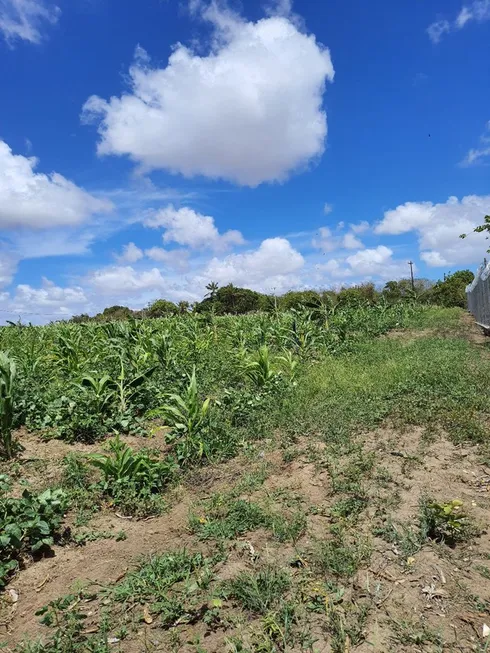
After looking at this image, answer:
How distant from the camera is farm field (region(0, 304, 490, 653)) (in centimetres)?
231

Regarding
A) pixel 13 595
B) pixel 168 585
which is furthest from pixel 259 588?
pixel 13 595

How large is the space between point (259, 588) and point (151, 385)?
4.16m

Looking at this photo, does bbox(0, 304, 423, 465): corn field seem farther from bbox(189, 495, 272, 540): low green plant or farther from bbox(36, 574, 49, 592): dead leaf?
bbox(36, 574, 49, 592): dead leaf

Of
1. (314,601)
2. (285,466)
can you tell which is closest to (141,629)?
(314,601)

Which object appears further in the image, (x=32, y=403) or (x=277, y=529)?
(x=32, y=403)

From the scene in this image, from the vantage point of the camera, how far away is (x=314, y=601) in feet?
7.98

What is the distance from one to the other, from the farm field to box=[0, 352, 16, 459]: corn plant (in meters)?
0.02

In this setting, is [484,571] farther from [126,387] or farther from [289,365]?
[289,365]

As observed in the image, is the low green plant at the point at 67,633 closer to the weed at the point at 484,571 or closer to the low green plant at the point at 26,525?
the low green plant at the point at 26,525

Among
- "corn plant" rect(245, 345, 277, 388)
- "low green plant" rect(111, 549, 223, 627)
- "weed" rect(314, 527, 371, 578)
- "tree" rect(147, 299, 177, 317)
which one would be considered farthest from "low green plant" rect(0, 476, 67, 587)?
"tree" rect(147, 299, 177, 317)

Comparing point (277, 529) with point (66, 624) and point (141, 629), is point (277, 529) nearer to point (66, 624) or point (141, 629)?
point (141, 629)

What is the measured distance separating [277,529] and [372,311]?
16712 mm

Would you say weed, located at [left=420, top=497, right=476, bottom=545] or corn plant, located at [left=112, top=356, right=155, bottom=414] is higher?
corn plant, located at [left=112, top=356, right=155, bottom=414]

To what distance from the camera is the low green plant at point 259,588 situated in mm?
2398
